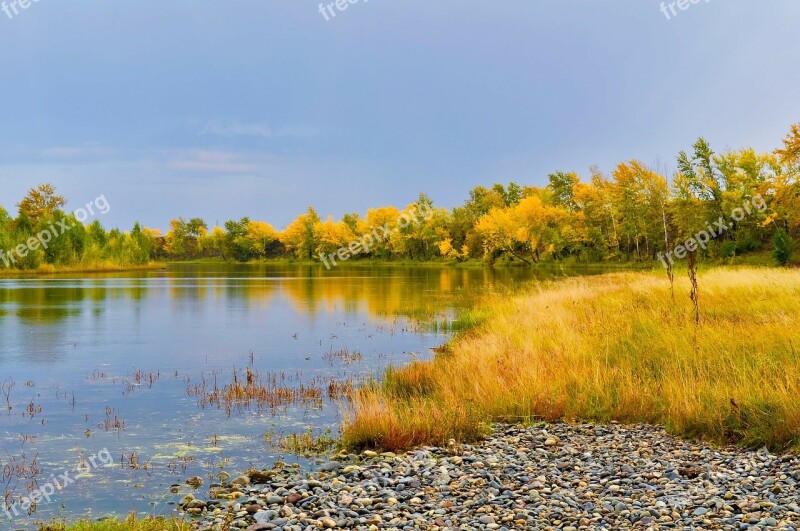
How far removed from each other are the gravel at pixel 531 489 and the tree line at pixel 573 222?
42615 mm

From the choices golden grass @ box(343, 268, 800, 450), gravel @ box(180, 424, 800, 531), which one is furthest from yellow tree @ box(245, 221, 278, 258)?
gravel @ box(180, 424, 800, 531)

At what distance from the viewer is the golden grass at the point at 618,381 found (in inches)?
354

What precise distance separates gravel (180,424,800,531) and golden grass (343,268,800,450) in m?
0.60

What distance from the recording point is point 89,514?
25.0 feet

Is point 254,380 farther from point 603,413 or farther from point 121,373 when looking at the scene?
point 603,413

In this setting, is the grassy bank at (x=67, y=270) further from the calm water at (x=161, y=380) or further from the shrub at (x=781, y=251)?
the shrub at (x=781, y=251)

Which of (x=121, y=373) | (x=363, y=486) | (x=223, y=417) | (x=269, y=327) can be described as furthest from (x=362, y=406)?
(x=269, y=327)

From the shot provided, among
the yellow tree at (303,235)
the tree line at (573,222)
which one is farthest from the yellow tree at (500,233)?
the yellow tree at (303,235)

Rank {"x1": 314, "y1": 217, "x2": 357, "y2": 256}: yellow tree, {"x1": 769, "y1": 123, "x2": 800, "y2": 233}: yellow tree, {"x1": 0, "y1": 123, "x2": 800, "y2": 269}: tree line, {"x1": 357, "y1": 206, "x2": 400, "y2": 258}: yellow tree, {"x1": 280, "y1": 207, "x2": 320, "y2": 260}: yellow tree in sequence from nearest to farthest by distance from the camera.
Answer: {"x1": 769, "y1": 123, "x2": 800, "y2": 233}: yellow tree, {"x1": 0, "y1": 123, "x2": 800, "y2": 269}: tree line, {"x1": 357, "y1": 206, "x2": 400, "y2": 258}: yellow tree, {"x1": 314, "y1": 217, "x2": 357, "y2": 256}: yellow tree, {"x1": 280, "y1": 207, "x2": 320, "y2": 260}: yellow tree

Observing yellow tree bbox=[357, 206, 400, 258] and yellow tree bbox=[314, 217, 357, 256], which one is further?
yellow tree bbox=[314, 217, 357, 256]

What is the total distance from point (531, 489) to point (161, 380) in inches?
484

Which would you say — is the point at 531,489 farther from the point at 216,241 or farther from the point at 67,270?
the point at 216,241

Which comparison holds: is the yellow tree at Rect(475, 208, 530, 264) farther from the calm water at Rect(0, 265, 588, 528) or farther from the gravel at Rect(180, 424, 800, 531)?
the gravel at Rect(180, 424, 800, 531)

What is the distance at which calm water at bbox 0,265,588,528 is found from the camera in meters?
9.21
